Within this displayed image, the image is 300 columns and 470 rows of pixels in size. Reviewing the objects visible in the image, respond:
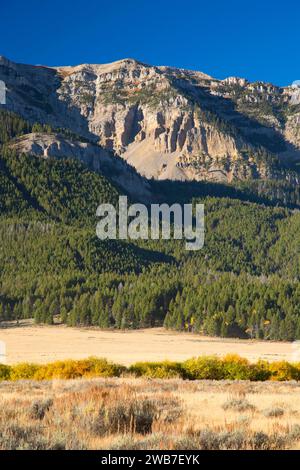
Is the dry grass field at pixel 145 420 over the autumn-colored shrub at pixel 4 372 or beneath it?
over

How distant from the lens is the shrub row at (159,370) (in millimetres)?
30609

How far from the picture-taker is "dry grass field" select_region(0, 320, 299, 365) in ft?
228

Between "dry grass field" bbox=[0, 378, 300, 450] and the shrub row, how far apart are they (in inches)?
359

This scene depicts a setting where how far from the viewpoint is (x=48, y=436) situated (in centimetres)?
1159

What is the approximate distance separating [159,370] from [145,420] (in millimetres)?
17338

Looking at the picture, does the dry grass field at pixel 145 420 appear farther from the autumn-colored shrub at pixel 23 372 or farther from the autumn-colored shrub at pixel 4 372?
the autumn-colored shrub at pixel 4 372

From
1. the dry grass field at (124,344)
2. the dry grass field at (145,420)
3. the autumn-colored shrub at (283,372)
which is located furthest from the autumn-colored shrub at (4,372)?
the dry grass field at (124,344)

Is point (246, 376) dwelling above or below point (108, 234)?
below

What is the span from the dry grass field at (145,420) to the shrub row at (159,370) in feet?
29.9

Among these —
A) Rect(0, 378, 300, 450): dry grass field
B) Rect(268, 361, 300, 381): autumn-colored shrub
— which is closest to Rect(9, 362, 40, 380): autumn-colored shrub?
Rect(0, 378, 300, 450): dry grass field
